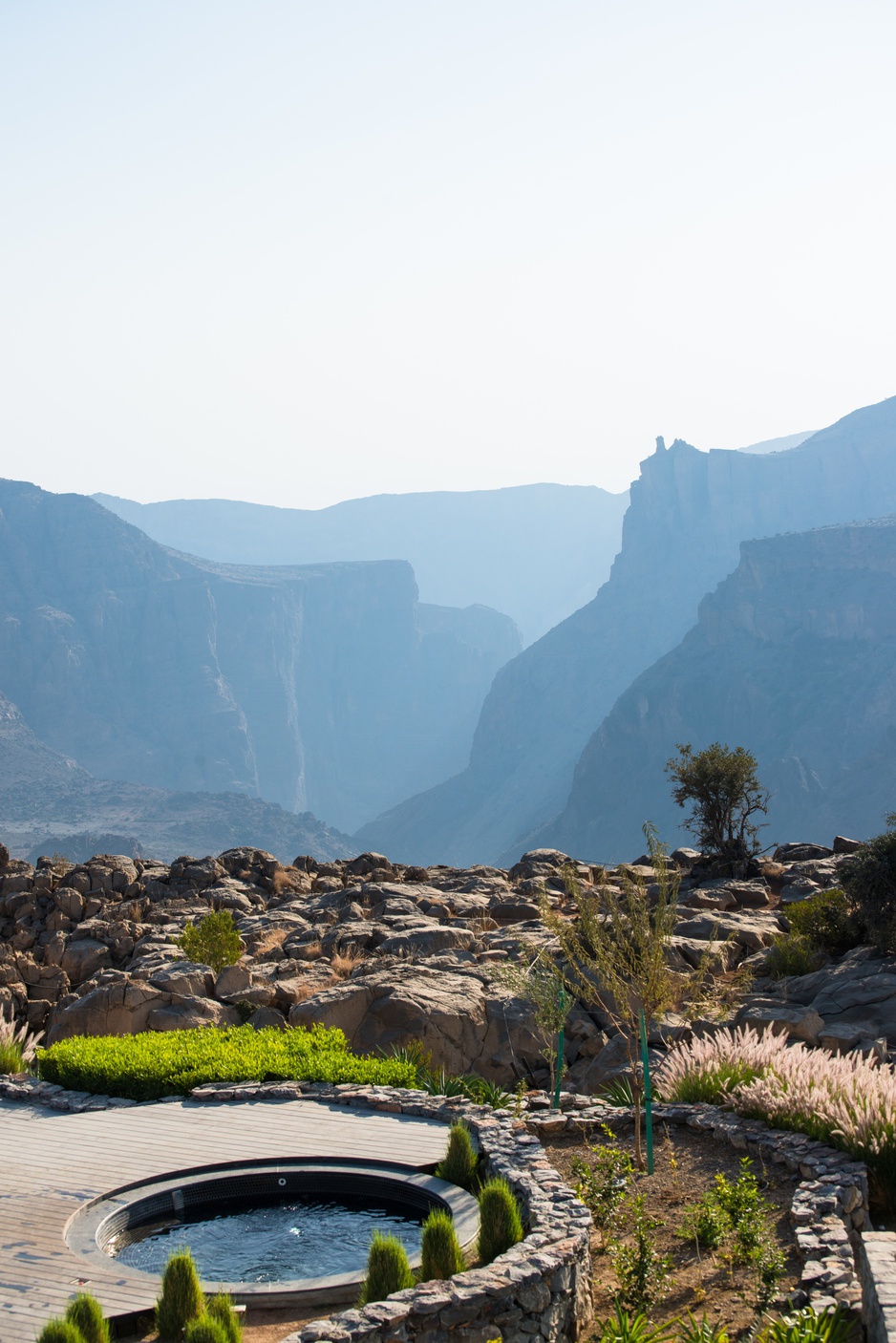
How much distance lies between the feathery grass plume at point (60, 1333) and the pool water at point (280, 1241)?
231cm

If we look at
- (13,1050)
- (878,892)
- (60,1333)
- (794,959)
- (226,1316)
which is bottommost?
(794,959)

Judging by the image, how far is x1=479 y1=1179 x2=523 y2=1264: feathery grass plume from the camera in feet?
31.0

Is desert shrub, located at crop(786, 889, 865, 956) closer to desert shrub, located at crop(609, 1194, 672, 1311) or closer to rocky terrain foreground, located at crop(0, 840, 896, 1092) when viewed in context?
rocky terrain foreground, located at crop(0, 840, 896, 1092)

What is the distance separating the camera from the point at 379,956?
74.1ft

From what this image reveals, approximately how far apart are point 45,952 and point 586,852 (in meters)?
131

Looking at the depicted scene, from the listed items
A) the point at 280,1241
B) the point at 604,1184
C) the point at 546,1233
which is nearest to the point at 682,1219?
the point at 604,1184

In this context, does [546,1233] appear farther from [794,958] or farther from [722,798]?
[722,798]

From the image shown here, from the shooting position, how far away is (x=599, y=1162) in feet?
37.8

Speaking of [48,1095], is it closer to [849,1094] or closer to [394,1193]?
[394,1193]

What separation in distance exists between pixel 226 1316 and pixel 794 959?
14601 mm

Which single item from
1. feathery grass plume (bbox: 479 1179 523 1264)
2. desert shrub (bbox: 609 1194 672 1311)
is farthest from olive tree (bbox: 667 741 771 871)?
desert shrub (bbox: 609 1194 672 1311)

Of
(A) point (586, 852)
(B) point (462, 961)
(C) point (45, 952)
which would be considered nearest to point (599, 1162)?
(B) point (462, 961)

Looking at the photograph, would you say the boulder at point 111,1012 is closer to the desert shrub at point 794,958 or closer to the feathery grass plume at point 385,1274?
the desert shrub at point 794,958

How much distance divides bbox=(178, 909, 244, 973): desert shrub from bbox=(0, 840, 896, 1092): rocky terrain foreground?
1.34ft
